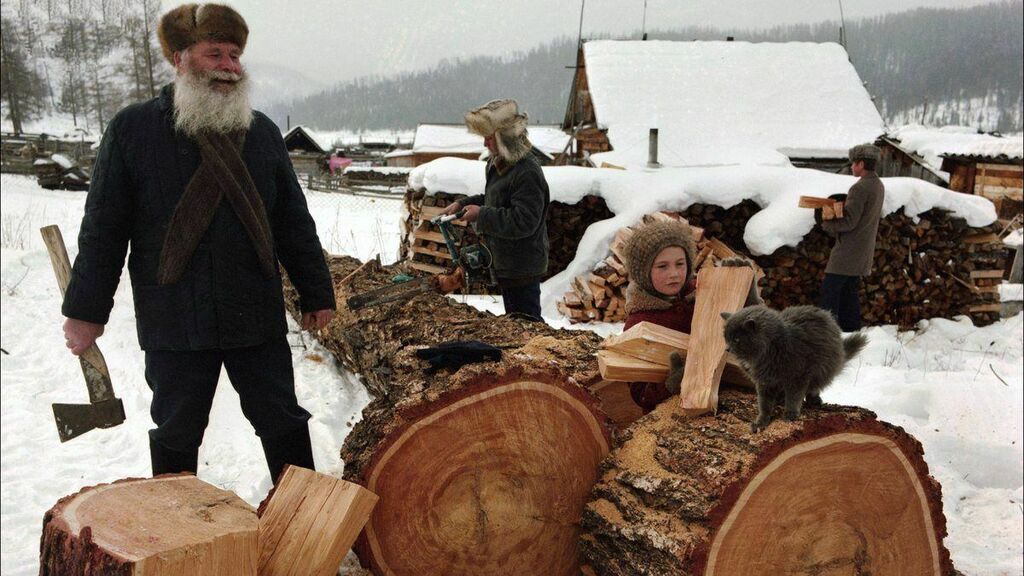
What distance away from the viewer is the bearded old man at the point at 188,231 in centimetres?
192

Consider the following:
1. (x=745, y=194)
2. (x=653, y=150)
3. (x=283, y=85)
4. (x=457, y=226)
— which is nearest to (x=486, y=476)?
(x=283, y=85)

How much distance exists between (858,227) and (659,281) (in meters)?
3.63

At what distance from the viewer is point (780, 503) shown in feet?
5.06

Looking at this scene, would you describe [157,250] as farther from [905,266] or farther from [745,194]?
[905,266]

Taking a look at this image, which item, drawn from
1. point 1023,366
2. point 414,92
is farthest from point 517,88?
point 1023,366

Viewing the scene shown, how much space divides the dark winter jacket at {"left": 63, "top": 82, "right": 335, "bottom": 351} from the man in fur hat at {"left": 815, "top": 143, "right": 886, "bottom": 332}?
4437mm

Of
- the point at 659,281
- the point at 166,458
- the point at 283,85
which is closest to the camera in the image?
the point at 166,458

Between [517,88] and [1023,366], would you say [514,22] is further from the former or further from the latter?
[1023,366]

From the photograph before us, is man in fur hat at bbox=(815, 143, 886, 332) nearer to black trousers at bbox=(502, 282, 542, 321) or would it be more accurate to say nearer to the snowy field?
the snowy field

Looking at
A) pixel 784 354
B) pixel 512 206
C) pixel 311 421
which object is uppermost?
pixel 512 206

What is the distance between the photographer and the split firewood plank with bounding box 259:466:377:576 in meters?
1.57

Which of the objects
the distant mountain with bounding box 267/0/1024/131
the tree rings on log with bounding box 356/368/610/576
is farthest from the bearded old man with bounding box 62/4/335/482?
the distant mountain with bounding box 267/0/1024/131

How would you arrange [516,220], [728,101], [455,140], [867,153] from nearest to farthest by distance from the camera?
[516,220]
[867,153]
[728,101]
[455,140]

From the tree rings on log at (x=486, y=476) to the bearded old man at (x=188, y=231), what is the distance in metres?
0.74
